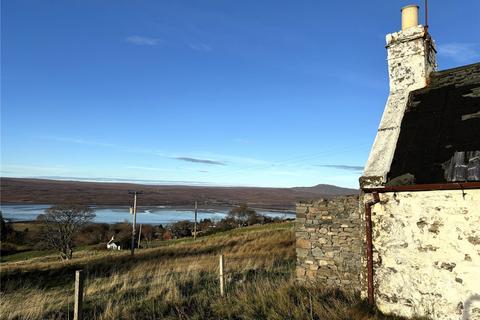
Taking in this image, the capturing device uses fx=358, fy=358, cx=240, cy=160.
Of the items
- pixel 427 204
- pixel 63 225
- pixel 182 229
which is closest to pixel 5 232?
pixel 63 225

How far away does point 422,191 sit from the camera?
5.75 m

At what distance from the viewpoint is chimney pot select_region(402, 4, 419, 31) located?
26.8 feet

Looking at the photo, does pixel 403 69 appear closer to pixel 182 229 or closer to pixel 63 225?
pixel 63 225

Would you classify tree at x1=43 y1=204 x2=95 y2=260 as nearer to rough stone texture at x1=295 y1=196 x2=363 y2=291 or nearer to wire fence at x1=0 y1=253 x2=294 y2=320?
wire fence at x1=0 y1=253 x2=294 y2=320

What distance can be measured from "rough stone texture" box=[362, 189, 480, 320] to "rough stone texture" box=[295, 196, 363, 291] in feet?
8.52

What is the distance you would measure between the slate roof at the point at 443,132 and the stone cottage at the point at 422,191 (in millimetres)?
16

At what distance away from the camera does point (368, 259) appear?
6371mm

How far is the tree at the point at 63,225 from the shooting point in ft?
116

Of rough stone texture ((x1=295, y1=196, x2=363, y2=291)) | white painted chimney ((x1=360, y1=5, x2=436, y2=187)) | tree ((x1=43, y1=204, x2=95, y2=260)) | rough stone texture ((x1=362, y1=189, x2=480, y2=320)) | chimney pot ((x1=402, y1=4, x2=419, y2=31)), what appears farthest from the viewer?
tree ((x1=43, y1=204, x2=95, y2=260))

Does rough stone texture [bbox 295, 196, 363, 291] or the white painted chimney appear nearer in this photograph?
the white painted chimney

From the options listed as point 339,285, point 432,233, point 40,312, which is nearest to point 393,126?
point 432,233

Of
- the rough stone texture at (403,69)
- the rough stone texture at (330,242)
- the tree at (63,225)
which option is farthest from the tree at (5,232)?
the rough stone texture at (403,69)

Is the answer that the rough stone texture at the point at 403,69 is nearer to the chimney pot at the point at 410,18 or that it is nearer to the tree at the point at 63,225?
the chimney pot at the point at 410,18

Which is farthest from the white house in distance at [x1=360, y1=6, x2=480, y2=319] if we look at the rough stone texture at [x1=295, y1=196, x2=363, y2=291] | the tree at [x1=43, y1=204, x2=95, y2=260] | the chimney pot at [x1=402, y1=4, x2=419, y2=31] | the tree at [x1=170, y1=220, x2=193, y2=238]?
the tree at [x1=170, y1=220, x2=193, y2=238]
